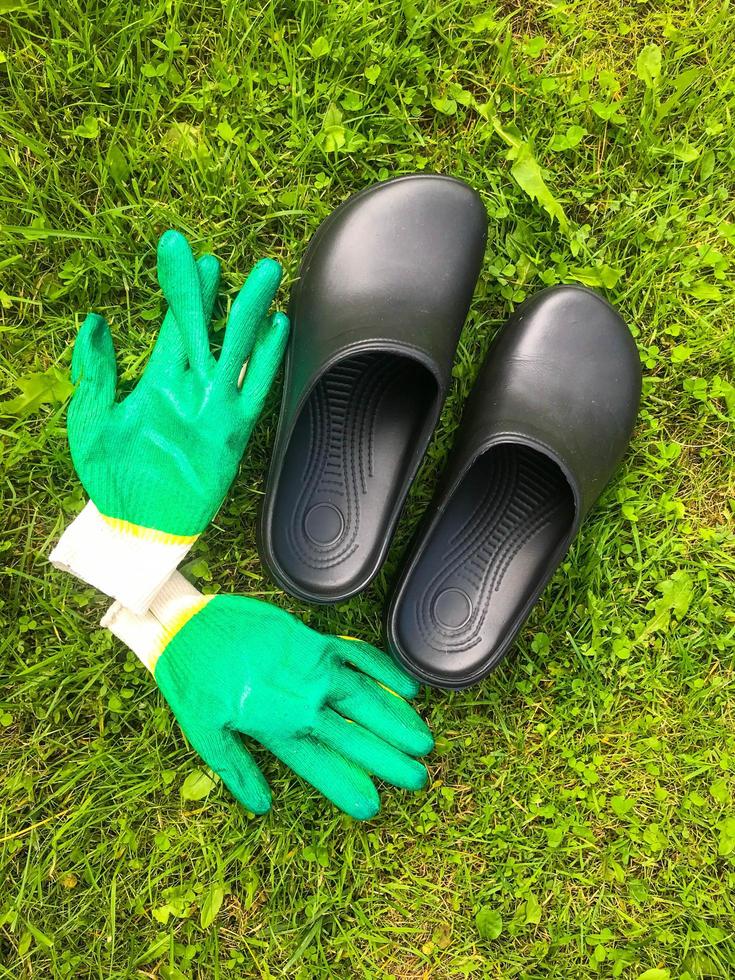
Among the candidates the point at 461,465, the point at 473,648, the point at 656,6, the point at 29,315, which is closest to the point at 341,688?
the point at 473,648

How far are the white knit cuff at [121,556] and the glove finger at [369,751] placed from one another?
1.73ft

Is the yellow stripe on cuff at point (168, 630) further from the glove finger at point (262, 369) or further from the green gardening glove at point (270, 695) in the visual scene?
the glove finger at point (262, 369)

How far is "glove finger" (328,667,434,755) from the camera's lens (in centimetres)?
180

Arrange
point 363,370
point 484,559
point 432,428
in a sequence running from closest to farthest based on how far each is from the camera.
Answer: point 432,428
point 363,370
point 484,559

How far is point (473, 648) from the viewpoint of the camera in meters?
1.84

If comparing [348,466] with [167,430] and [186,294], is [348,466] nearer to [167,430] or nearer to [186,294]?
[167,430]

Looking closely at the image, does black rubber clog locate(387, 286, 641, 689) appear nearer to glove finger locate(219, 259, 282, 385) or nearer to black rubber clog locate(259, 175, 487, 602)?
black rubber clog locate(259, 175, 487, 602)

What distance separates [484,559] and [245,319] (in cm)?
84

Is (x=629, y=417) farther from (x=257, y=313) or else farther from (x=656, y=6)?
(x=656, y=6)

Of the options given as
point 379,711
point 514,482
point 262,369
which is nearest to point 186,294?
point 262,369

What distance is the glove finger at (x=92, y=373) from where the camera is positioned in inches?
67.0

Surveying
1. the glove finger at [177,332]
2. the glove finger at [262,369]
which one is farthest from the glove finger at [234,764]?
the glove finger at [177,332]

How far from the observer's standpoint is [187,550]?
5.70 feet

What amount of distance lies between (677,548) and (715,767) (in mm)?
605
